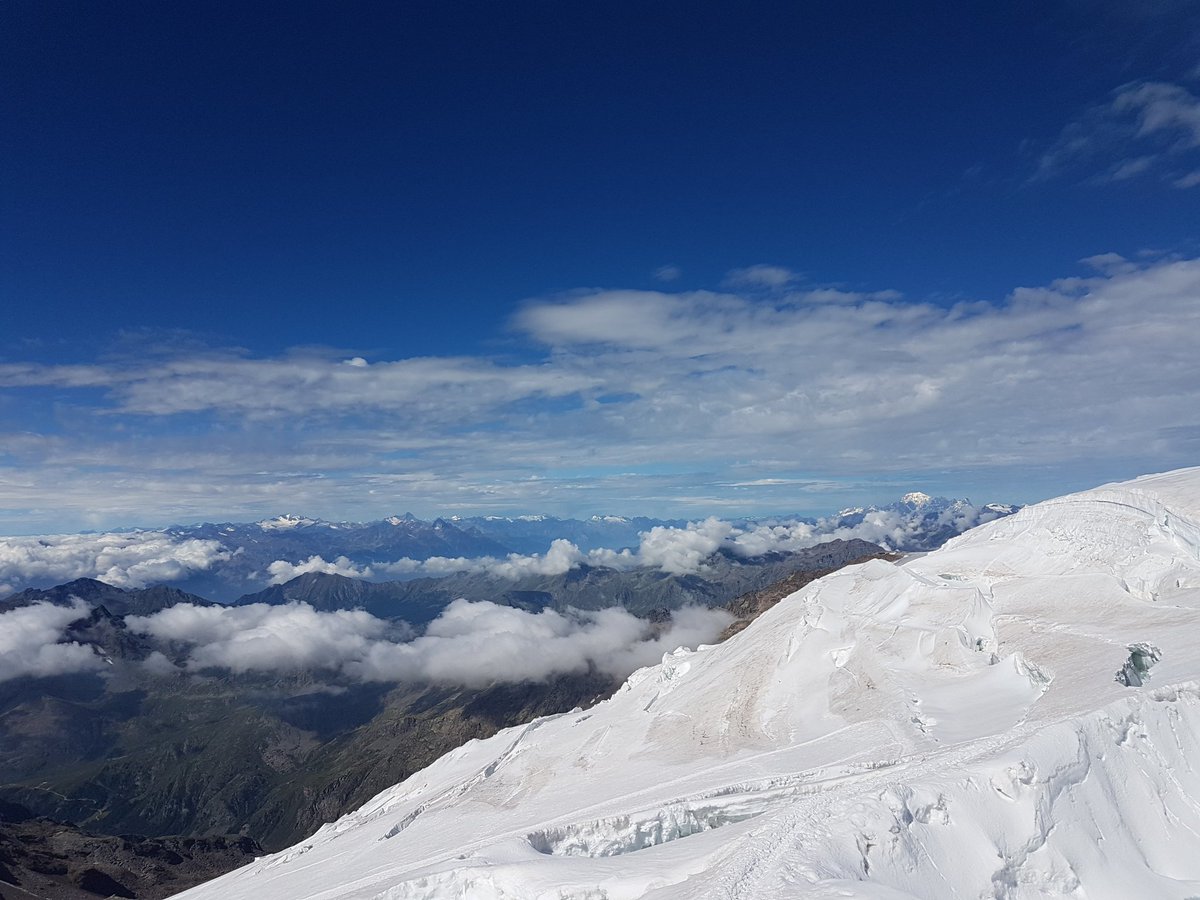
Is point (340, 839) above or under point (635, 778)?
under

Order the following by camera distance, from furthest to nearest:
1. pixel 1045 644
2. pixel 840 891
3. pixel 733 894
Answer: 1. pixel 1045 644
2. pixel 733 894
3. pixel 840 891

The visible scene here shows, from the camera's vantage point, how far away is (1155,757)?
3105 centimetres

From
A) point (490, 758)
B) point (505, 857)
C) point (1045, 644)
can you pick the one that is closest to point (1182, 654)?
point (1045, 644)

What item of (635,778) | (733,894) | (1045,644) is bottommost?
(635,778)

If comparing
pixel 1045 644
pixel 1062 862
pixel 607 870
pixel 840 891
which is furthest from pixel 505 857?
pixel 1045 644

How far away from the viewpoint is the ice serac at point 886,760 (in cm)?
2648

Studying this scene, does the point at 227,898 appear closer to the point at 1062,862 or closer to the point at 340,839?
the point at 340,839

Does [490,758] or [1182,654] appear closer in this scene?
[1182,654]

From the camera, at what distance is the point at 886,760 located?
3688 cm

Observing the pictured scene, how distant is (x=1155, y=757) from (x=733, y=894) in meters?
21.9

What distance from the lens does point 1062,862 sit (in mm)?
26500

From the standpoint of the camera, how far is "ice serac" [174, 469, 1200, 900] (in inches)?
1043

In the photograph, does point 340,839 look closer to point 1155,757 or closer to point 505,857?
point 505,857

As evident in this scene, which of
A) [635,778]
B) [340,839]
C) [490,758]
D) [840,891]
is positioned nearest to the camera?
[840,891]
